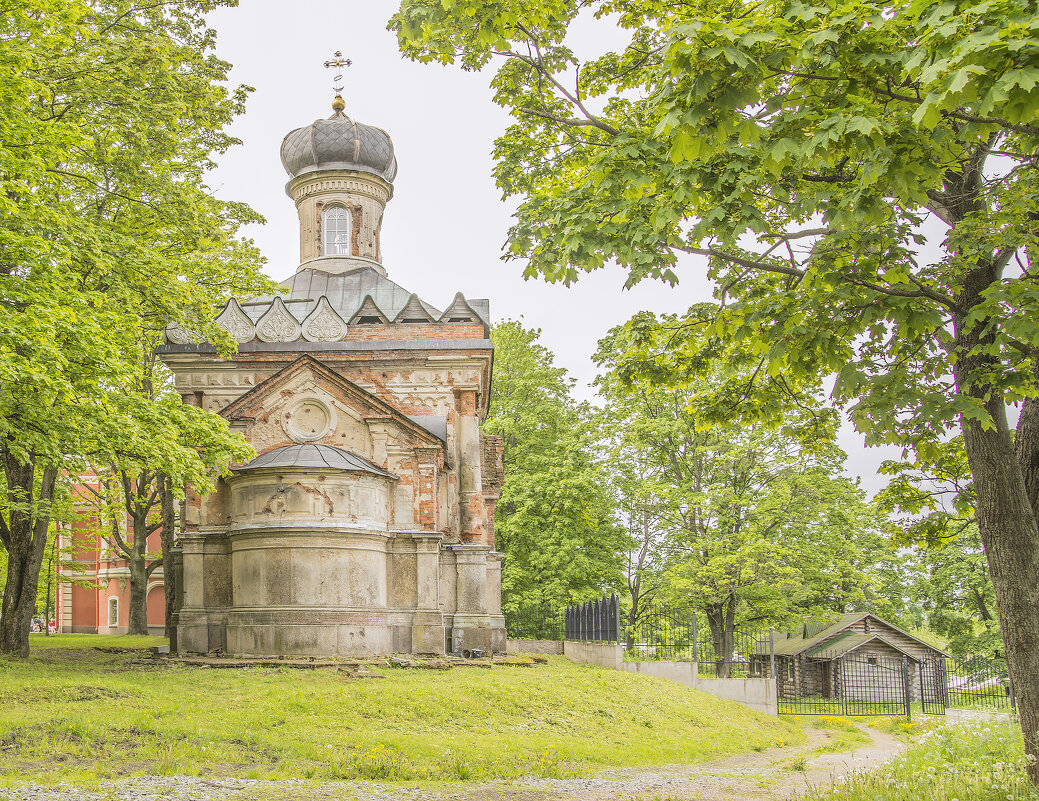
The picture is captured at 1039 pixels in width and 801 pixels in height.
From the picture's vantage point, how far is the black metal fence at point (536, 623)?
103 ft

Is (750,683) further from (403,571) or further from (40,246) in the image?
(40,246)

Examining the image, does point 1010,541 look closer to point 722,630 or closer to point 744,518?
point 744,518

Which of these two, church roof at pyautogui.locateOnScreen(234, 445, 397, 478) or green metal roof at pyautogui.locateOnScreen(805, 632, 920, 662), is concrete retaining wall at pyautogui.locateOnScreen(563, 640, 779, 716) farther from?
green metal roof at pyautogui.locateOnScreen(805, 632, 920, 662)

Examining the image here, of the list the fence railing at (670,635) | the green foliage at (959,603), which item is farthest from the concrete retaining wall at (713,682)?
the green foliage at (959,603)

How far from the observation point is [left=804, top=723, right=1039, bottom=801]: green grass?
7277mm

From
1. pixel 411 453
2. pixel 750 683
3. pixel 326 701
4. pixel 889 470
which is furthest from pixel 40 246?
pixel 750 683

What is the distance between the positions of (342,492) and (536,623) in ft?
50.0

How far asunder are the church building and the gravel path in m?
9.14

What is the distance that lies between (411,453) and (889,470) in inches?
505

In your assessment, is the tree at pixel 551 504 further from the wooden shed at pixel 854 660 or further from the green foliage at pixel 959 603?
the green foliage at pixel 959 603

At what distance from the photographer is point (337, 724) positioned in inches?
441

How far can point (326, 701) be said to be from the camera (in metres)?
12.1

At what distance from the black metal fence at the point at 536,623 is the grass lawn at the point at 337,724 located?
1377 cm

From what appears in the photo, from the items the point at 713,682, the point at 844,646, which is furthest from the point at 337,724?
the point at 844,646
